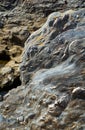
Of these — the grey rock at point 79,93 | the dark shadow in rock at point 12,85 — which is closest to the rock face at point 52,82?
the grey rock at point 79,93

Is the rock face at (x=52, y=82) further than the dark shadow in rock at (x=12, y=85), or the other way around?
the dark shadow in rock at (x=12, y=85)

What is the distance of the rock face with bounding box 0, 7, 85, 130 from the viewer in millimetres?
10898

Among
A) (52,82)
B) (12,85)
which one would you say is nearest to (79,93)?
(52,82)

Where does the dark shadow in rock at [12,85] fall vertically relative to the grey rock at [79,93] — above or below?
above

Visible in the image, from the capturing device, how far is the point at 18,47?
750 inches

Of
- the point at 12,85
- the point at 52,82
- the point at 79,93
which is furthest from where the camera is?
the point at 12,85

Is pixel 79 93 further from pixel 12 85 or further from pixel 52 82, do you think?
pixel 12 85

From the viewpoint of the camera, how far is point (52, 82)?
11992mm

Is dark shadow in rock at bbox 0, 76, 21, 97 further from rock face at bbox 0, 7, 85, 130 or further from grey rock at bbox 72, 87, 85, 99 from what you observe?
grey rock at bbox 72, 87, 85, 99

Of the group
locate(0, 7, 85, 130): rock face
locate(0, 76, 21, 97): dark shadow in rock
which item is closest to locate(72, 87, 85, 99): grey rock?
locate(0, 7, 85, 130): rock face

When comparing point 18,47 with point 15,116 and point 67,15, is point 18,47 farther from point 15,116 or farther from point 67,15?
point 15,116

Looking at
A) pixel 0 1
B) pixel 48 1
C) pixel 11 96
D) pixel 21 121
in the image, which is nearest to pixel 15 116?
pixel 21 121

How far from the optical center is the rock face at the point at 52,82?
35.8 ft

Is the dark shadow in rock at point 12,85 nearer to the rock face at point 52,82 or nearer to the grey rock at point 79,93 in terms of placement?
the rock face at point 52,82
